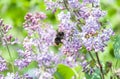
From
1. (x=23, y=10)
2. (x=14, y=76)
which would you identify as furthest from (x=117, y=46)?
(x=23, y=10)

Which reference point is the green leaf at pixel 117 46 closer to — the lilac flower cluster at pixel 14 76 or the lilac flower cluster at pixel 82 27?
the lilac flower cluster at pixel 82 27

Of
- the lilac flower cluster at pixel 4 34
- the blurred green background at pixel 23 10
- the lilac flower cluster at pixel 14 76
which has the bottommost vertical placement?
the lilac flower cluster at pixel 14 76

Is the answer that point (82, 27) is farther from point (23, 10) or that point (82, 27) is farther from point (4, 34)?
point (23, 10)

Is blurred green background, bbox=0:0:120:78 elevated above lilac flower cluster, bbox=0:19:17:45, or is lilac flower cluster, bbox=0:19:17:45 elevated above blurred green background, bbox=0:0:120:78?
blurred green background, bbox=0:0:120:78

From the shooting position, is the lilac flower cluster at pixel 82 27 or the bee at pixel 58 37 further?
the bee at pixel 58 37

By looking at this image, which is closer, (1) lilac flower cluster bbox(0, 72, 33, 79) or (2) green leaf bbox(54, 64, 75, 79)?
(1) lilac flower cluster bbox(0, 72, 33, 79)

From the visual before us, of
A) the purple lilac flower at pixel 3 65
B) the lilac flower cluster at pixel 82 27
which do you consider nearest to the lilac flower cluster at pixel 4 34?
the purple lilac flower at pixel 3 65

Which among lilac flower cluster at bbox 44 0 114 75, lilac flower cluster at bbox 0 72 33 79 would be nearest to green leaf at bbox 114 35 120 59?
lilac flower cluster at bbox 44 0 114 75

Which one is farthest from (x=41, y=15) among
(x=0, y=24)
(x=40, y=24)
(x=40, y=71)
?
(x=40, y=71)

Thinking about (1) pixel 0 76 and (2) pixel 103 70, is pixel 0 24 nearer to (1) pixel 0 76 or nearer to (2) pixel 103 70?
(1) pixel 0 76

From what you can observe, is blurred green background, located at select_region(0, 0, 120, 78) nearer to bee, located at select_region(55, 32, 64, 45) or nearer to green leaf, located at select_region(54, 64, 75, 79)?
bee, located at select_region(55, 32, 64, 45)
